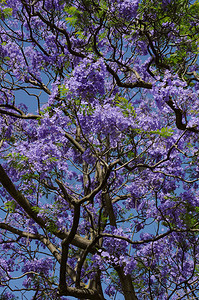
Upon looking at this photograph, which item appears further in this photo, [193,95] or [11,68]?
[11,68]

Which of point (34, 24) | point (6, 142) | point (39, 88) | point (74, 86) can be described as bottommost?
point (74, 86)

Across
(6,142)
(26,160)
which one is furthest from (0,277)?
(26,160)

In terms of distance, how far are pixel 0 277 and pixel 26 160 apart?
340 centimetres

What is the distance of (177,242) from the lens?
696 cm

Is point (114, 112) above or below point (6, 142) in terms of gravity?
below

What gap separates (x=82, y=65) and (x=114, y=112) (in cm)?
74

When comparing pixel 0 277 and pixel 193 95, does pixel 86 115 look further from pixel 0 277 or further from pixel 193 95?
pixel 0 277

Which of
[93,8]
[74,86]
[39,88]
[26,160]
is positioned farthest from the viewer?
[39,88]

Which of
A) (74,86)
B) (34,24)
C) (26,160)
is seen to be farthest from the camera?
(34,24)

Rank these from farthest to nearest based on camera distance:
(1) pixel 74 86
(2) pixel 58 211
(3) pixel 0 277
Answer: (3) pixel 0 277
(2) pixel 58 211
(1) pixel 74 86

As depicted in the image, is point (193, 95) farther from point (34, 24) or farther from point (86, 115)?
point (34, 24)

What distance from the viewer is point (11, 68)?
7.64 metres

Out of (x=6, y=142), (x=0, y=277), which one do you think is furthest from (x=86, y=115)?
(x=0, y=277)

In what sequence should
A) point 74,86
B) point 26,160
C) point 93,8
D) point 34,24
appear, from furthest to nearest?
point 34,24 < point 93,8 < point 26,160 < point 74,86
